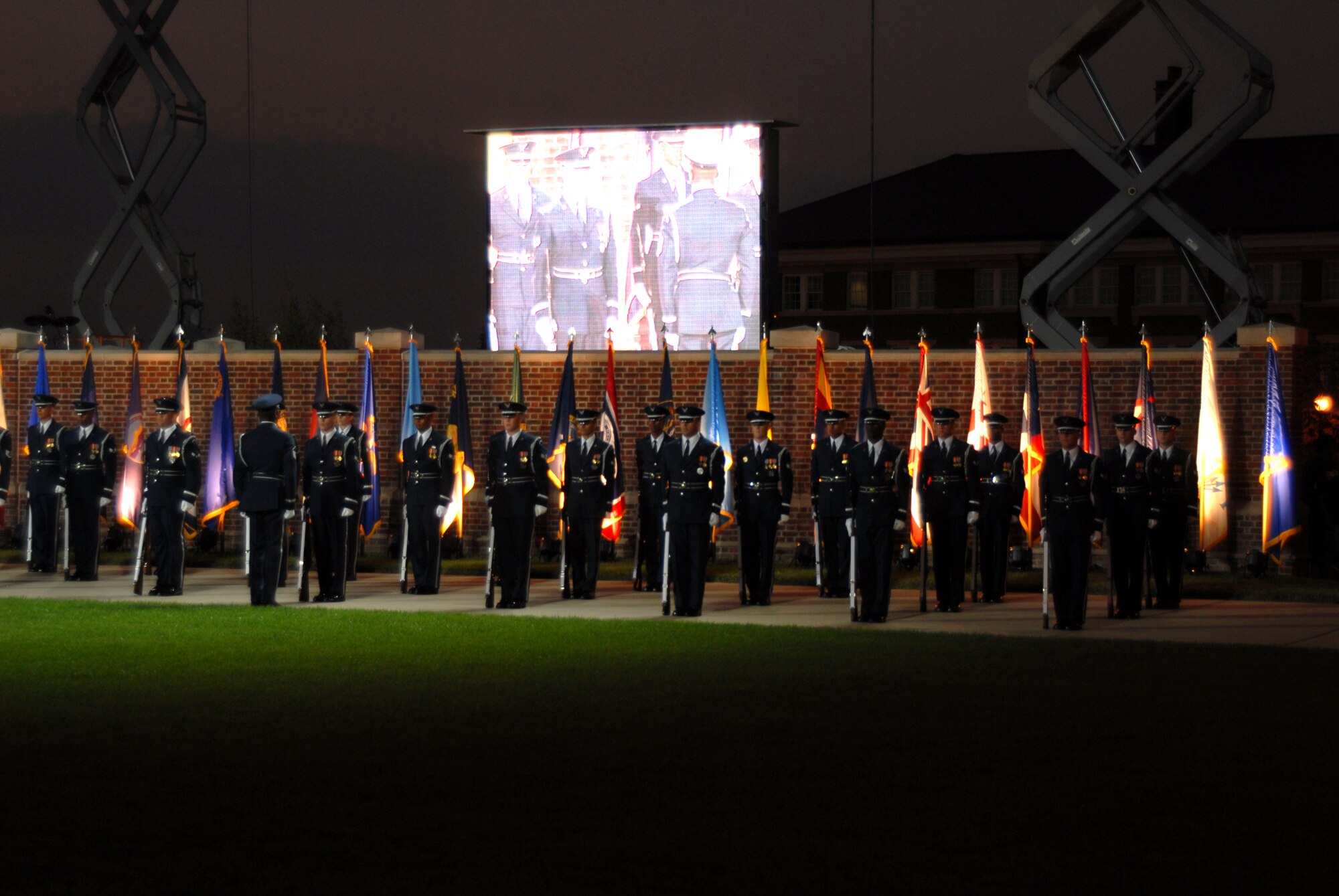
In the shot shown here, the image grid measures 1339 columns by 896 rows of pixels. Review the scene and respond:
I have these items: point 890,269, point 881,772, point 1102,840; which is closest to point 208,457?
point 881,772

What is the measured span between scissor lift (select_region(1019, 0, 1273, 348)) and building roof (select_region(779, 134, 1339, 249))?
25204mm

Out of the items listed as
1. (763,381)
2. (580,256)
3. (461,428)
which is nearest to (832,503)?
(763,381)

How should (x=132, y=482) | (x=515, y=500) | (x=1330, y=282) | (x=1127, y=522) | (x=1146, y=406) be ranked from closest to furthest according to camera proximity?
(x=1127, y=522) < (x=515, y=500) < (x=1146, y=406) < (x=132, y=482) < (x=1330, y=282)

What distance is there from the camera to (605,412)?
18.0 m

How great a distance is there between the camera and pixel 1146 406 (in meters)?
17.8

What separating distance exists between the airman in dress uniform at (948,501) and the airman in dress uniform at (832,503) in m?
0.86

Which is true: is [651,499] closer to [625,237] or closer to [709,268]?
[709,268]

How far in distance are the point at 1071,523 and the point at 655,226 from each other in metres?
10.4

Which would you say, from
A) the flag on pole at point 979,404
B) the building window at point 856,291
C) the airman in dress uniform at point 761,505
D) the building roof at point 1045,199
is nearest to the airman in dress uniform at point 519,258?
the flag on pole at point 979,404

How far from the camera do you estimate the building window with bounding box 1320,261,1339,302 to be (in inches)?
1836

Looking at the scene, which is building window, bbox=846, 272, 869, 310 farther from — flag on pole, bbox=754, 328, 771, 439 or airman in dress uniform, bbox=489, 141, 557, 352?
flag on pole, bbox=754, 328, 771, 439

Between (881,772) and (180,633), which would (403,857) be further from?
(180,633)

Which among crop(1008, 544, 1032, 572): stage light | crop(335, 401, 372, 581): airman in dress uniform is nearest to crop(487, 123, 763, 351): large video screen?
crop(1008, 544, 1032, 572): stage light

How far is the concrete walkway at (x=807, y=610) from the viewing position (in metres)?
13.3
